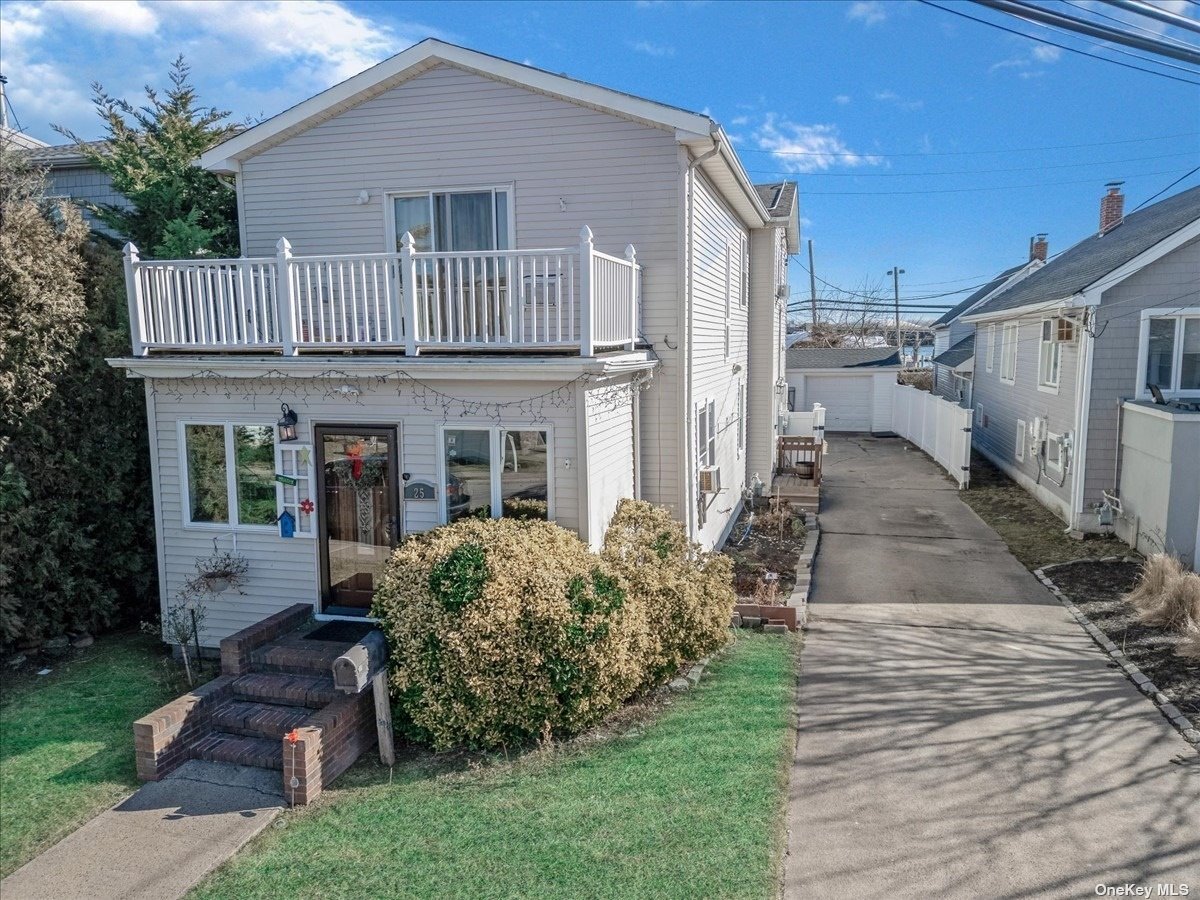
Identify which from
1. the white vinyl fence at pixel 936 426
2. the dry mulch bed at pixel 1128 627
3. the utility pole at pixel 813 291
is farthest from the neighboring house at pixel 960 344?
the utility pole at pixel 813 291

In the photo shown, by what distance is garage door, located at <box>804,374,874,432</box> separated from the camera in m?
30.9

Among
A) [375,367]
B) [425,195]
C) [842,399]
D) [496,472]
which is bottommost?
[842,399]

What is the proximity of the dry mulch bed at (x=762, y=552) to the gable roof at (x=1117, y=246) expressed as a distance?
6592mm

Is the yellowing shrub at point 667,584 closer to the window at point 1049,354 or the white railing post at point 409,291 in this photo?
the white railing post at point 409,291

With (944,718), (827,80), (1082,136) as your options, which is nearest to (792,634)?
(944,718)

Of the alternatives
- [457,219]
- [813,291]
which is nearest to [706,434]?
[457,219]

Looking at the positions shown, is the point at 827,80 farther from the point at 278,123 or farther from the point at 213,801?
the point at 213,801

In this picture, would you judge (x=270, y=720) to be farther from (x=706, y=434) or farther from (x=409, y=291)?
(x=706, y=434)

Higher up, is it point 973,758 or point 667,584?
point 667,584

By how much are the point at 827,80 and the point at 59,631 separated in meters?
24.5

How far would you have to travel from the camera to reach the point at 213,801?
6.05 m

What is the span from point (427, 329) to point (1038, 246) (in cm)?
3115

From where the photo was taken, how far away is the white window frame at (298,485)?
844cm

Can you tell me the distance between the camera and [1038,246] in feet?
102
